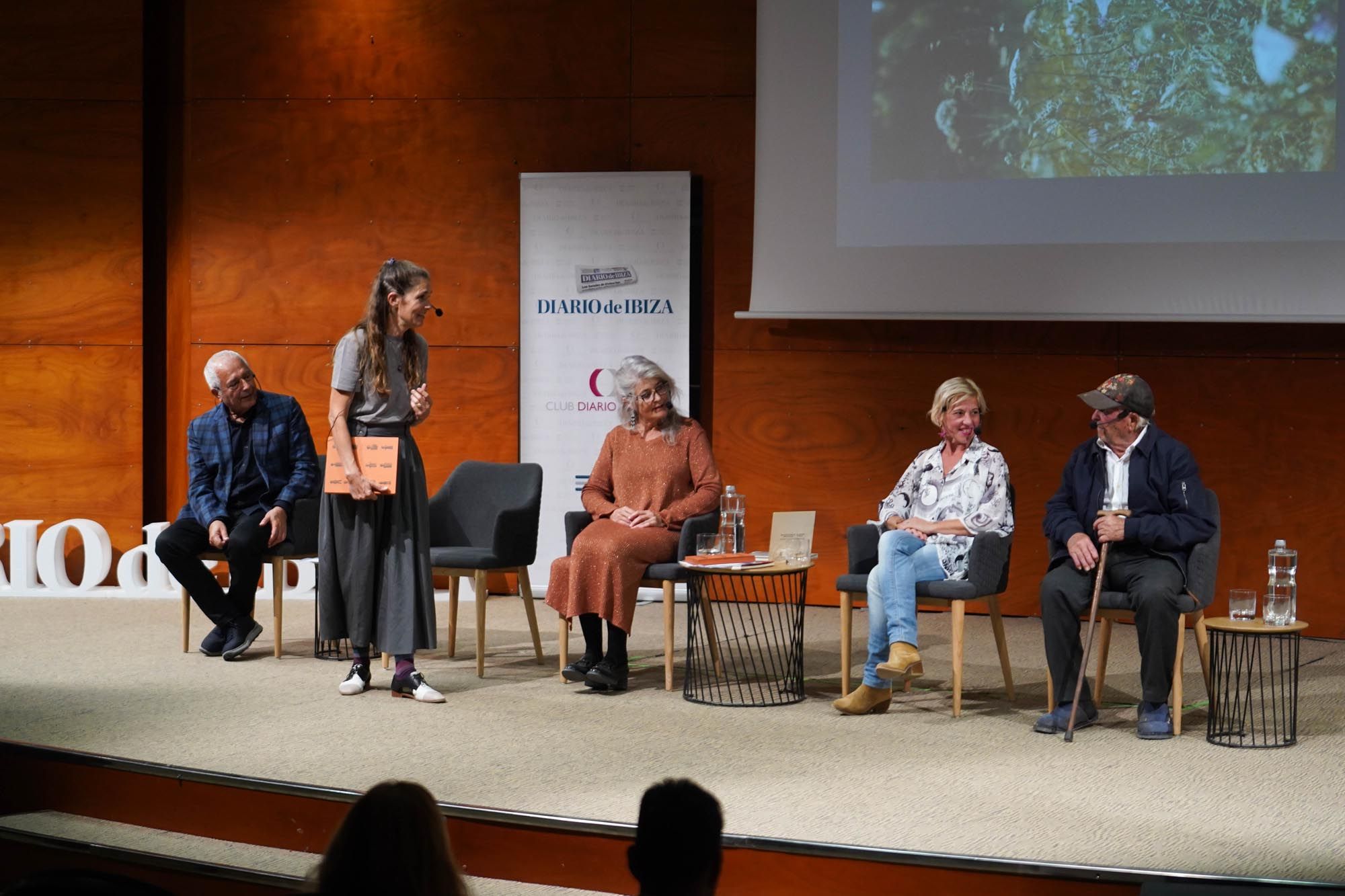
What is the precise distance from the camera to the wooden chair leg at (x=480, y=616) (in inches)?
200

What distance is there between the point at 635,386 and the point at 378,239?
2.56 m

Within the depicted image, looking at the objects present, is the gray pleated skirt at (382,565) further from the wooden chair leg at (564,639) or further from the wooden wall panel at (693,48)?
the wooden wall panel at (693,48)

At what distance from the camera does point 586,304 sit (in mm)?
6918

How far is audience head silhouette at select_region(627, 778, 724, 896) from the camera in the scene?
1.66 meters

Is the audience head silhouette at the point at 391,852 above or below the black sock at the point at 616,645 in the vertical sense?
above

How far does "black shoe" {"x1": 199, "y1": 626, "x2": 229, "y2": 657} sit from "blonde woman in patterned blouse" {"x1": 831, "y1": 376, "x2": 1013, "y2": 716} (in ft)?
7.81

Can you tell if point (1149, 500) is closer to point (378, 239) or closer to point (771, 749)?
point (771, 749)

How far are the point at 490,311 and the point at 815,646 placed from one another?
8.12 feet

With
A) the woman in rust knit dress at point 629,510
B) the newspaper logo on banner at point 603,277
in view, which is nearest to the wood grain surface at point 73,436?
the newspaper logo on banner at point 603,277

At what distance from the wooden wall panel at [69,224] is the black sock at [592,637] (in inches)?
141

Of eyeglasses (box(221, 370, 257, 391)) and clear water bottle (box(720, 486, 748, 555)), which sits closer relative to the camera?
clear water bottle (box(720, 486, 748, 555))

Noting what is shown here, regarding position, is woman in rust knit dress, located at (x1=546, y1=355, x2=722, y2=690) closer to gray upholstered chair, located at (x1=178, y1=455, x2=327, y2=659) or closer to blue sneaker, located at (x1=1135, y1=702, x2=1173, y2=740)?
gray upholstered chair, located at (x1=178, y1=455, x2=327, y2=659)

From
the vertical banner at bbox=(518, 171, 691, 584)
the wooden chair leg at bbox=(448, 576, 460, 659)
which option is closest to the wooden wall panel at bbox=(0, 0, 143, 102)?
the vertical banner at bbox=(518, 171, 691, 584)

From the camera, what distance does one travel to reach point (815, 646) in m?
5.79
